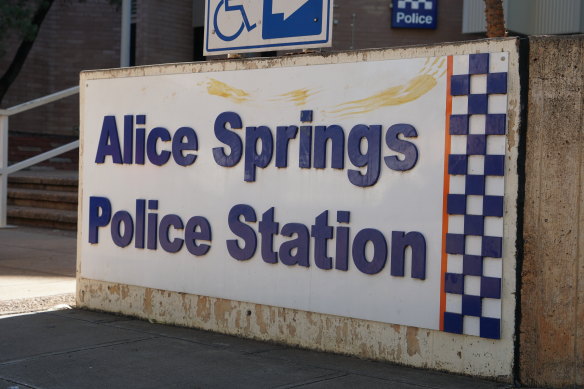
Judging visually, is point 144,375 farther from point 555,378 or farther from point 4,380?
point 555,378

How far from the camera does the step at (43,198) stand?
13.7 m

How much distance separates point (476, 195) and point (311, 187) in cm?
128

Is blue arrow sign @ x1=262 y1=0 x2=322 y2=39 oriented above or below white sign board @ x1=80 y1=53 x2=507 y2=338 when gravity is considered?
above

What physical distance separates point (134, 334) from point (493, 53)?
3353 millimetres

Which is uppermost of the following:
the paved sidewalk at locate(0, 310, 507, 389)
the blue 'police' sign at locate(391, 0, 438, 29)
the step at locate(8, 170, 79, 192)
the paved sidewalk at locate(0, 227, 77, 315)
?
the blue 'police' sign at locate(391, 0, 438, 29)

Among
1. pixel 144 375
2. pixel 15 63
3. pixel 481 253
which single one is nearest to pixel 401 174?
pixel 481 253

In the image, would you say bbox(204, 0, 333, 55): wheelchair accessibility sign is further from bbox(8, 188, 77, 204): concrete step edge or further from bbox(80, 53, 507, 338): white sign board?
bbox(8, 188, 77, 204): concrete step edge

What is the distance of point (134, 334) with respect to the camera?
6438 mm

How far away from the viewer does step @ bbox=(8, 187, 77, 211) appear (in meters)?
13.7

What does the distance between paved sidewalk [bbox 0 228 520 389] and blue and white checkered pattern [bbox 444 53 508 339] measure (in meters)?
0.46

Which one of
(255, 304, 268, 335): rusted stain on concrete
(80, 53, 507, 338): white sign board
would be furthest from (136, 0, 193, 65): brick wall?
(255, 304, 268, 335): rusted stain on concrete

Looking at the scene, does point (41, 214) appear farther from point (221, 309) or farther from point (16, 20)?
point (16, 20)

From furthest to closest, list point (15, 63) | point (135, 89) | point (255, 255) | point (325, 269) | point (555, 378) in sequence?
point (15, 63) < point (135, 89) < point (255, 255) < point (325, 269) < point (555, 378)

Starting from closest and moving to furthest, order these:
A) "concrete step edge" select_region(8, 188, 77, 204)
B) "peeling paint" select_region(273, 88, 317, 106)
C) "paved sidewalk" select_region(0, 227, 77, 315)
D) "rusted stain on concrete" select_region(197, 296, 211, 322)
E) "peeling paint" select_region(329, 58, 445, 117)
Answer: "peeling paint" select_region(329, 58, 445, 117) → "peeling paint" select_region(273, 88, 317, 106) → "rusted stain on concrete" select_region(197, 296, 211, 322) → "paved sidewalk" select_region(0, 227, 77, 315) → "concrete step edge" select_region(8, 188, 77, 204)
